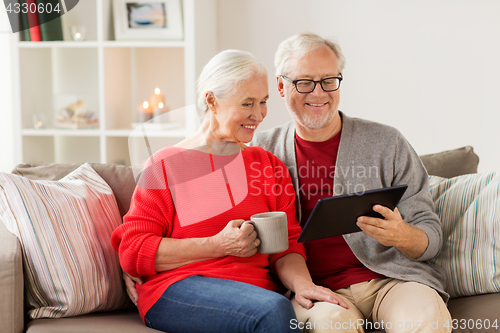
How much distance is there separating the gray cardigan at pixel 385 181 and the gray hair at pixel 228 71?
38cm

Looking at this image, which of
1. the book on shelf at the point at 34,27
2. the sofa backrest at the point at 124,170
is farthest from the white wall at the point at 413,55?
the book on shelf at the point at 34,27

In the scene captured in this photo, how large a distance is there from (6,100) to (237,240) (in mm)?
2082

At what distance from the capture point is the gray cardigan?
1.43 meters

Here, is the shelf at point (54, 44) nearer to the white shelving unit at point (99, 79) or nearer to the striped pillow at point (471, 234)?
the white shelving unit at point (99, 79)

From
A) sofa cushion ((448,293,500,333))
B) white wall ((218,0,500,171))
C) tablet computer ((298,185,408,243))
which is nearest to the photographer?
tablet computer ((298,185,408,243))

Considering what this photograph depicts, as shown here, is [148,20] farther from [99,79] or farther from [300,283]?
[300,283]

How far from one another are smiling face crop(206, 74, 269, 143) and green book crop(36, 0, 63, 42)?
5.41 feet

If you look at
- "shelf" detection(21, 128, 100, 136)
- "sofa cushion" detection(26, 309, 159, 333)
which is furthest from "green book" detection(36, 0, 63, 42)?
"sofa cushion" detection(26, 309, 159, 333)

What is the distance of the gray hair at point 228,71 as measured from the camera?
1.36 meters

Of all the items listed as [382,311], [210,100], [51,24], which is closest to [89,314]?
[210,100]

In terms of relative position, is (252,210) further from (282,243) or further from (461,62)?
(461,62)

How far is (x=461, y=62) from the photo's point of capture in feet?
8.01

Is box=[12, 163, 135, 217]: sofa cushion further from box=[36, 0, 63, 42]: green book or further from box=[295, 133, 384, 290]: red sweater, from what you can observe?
box=[36, 0, 63, 42]: green book

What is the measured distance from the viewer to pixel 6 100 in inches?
106
